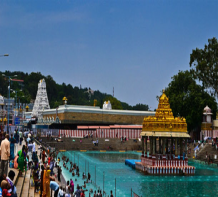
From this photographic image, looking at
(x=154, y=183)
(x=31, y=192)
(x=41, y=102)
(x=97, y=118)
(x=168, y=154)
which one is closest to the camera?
(x=31, y=192)

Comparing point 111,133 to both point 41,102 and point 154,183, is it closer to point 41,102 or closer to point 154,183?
point 154,183

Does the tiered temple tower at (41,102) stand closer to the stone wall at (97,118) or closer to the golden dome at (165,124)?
the stone wall at (97,118)

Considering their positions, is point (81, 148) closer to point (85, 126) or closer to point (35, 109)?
point (85, 126)

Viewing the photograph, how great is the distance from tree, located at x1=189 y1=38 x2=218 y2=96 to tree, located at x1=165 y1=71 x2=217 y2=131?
279 cm

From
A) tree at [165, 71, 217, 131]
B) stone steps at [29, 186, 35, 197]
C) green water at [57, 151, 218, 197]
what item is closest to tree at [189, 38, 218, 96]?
tree at [165, 71, 217, 131]

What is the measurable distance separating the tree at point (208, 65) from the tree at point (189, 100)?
2794mm

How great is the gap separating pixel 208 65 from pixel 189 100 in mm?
6040

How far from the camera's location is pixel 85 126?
70.7m

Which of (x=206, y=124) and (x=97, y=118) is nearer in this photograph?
(x=206, y=124)

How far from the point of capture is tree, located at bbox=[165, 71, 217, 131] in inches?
2390

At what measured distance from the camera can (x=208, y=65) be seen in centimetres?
5775

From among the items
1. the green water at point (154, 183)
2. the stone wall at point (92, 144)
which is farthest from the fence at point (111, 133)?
the green water at point (154, 183)

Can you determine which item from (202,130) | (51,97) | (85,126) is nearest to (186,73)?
(202,130)

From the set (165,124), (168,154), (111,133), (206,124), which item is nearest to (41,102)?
→ (111,133)
